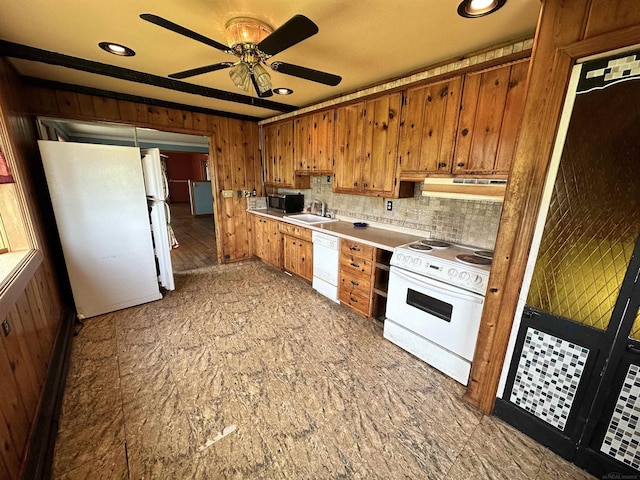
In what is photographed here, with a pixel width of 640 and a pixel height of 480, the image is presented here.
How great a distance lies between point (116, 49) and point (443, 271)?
3079mm

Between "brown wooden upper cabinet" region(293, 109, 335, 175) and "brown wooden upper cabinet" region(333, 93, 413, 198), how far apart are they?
146 millimetres

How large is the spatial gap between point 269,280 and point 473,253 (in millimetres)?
2682

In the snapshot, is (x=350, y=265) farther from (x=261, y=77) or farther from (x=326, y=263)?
(x=261, y=77)

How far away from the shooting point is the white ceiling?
4.77ft

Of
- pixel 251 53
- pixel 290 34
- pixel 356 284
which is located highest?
pixel 251 53

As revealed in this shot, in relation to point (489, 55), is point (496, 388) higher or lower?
lower

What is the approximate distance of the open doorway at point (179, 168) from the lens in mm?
4188

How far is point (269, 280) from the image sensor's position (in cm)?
379

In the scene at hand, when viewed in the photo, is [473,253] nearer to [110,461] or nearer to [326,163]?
[326,163]

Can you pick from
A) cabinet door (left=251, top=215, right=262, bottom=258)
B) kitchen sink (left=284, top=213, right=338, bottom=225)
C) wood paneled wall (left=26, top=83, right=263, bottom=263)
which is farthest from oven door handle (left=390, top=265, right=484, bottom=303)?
wood paneled wall (left=26, top=83, right=263, bottom=263)

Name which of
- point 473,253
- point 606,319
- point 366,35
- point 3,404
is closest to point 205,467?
point 3,404

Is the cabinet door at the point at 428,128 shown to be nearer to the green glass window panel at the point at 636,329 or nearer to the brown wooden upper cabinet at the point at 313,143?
the brown wooden upper cabinet at the point at 313,143

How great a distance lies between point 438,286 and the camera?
6.33 feet

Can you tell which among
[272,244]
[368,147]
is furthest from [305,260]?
[368,147]
